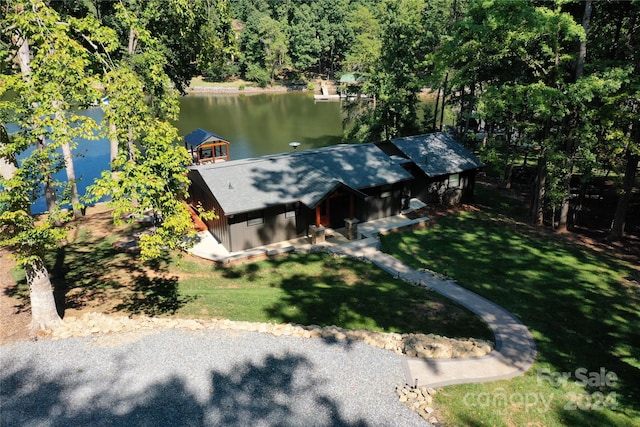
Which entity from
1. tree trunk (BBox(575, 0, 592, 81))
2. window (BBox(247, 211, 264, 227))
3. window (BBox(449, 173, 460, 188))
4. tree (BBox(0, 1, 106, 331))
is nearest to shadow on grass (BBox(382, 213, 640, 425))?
window (BBox(449, 173, 460, 188))

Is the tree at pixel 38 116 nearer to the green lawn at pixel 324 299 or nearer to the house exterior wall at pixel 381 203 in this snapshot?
the green lawn at pixel 324 299

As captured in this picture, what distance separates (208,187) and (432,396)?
46.6 ft

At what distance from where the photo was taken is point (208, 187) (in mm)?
20672

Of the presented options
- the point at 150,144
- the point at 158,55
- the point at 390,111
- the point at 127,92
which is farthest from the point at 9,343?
the point at 390,111

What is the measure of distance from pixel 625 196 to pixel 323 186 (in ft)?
49.8

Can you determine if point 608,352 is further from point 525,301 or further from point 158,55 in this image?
point 158,55

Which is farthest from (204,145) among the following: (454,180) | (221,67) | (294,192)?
(454,180)

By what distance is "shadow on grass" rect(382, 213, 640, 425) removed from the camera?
12.9 m

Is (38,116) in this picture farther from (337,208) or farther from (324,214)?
(337,208)

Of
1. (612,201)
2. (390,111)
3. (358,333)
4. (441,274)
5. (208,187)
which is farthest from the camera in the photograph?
(390,111)

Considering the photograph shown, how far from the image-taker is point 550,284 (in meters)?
17.6

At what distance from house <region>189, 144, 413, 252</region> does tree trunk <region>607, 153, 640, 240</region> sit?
423 inches

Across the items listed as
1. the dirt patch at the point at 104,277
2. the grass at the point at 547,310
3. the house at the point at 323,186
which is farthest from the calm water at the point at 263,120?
the grass at the point at 547,310

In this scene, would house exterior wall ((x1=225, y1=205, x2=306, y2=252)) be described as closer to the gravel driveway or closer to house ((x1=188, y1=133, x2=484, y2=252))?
house ((x1=188, y1=133, x2=484, y2=252))
